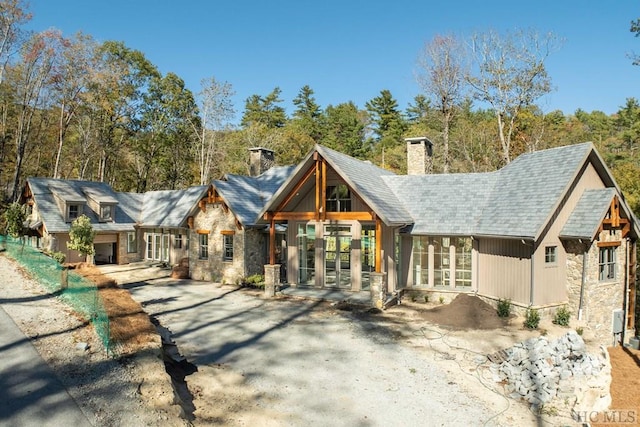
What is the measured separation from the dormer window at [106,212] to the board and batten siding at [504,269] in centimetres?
2364

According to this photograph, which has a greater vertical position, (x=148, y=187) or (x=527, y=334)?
(x=148, y=187)

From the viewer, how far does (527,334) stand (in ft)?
40.9

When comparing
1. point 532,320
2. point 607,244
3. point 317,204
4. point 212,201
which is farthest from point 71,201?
point 607,244

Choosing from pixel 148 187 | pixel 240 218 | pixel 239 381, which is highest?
pixel 148 187

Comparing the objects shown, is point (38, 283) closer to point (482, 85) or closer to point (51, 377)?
point (51, 377)

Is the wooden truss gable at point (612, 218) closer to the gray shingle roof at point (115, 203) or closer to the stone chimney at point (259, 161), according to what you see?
the stone chimney at point (259, 161)

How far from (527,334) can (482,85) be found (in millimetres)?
23348

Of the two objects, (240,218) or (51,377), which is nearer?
(51,377)

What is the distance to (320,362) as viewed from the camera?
10.0 m

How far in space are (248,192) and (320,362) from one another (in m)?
14.2

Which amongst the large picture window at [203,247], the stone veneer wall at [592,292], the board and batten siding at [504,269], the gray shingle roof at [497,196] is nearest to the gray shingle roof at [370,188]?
the gray shingle roof at [497,196]

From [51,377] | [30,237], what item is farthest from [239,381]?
[30,237]

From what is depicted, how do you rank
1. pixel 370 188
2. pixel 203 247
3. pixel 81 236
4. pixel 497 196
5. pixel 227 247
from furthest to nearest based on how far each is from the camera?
pixel 203 247, pixel 227 247, pixel 81 236, pixel 370 188, pixel 497 196

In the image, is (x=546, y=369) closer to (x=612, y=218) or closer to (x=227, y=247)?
(x=612, y=218)
